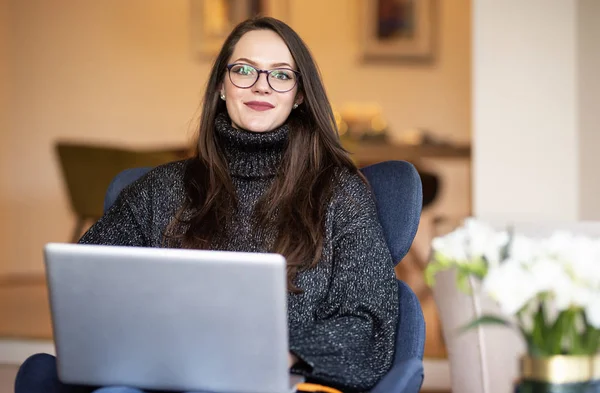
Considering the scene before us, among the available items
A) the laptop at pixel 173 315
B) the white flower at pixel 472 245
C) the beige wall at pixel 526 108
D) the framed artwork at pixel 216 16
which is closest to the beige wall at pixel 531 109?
the beige wall at pixel 526 108

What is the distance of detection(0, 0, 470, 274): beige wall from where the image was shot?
6.44 m

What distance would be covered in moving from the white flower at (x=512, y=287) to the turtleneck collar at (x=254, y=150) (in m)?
1.09

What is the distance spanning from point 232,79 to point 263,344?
0.90m

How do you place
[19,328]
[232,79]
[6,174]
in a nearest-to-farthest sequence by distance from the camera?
[232,79] < [19,328] < [6,174]

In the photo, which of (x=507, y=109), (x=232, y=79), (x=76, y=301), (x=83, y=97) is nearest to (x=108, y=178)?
(x=83, y=97)

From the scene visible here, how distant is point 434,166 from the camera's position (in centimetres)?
651

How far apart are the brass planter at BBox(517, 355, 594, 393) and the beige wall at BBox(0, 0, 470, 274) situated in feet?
17.4

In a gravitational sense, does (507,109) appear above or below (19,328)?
above

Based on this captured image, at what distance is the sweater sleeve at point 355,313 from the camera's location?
1874 millimetres

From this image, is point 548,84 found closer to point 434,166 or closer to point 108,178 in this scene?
point 108,178

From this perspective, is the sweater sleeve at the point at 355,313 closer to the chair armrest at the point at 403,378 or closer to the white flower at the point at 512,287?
the chair armrest at the point at 403,378

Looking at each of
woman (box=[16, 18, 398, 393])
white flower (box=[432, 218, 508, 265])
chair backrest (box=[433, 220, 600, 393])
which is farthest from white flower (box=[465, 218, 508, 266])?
chair backrest (box=[433, 220, 600, 393])

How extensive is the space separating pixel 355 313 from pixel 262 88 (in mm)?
Answer: 597

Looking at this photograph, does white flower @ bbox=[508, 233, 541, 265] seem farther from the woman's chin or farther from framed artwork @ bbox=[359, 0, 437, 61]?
framed artwork @ bbox=[359, 0, 437, 61]
